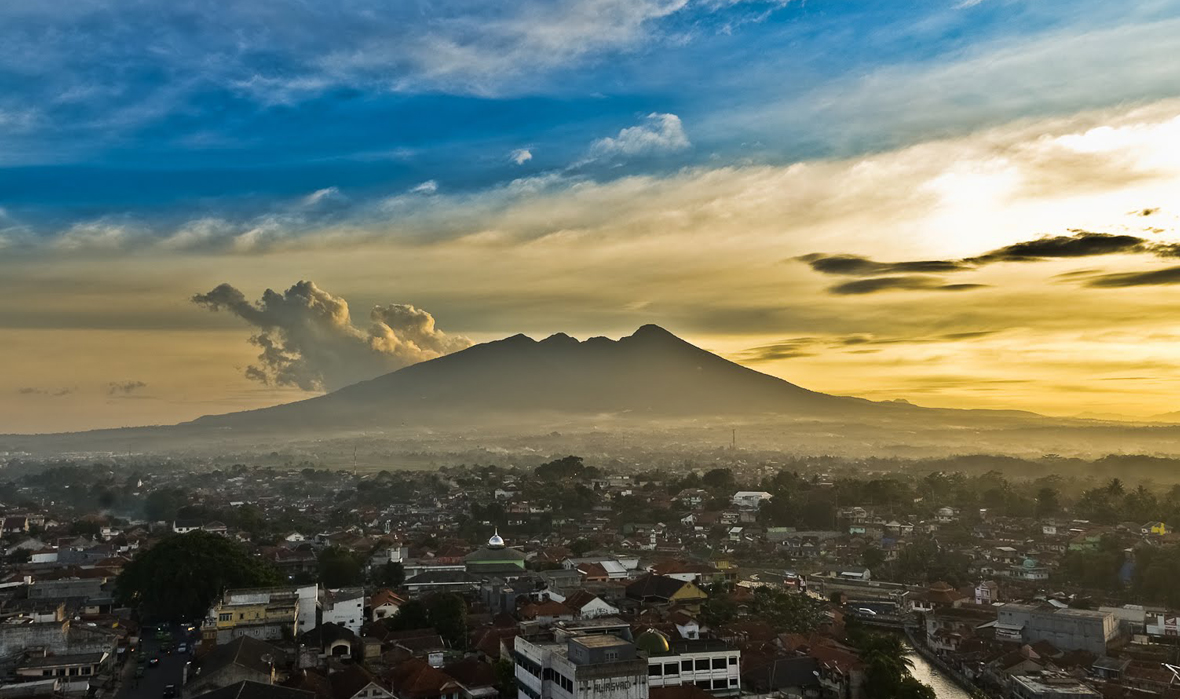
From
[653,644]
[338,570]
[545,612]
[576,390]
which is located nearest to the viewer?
[653,644]

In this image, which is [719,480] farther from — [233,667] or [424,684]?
[233,667]

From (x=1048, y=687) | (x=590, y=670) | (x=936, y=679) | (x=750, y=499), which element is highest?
(x=590, y=670)

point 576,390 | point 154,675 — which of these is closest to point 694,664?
point 154,675

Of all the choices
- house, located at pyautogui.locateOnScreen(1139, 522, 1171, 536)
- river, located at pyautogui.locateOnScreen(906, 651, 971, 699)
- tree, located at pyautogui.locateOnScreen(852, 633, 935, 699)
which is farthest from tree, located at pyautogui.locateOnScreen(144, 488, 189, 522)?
house, located at pyautogui.locateOnScreen(1139, 522, 1171, 536)

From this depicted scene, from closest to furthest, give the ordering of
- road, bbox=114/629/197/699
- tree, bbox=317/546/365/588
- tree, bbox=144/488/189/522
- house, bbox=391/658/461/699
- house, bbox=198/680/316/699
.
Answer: house, bbox=198/680/316/699, house, bbox=391/658/461/699, road, bbox=114/629/197/699, tree, bbox=317/546/365/588, tree, bbox=144/488/189/522

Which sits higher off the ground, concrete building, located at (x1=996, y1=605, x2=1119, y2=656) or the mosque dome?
the mosque dome

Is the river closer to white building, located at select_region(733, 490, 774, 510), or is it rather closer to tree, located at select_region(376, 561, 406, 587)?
tree, located at select_region(376, 561, 406, 587)

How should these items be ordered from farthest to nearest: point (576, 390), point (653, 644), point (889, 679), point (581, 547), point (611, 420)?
point (576, 390) → point (611, 420) → point (581, 547) → point (653, 644) → point (889, 679)
